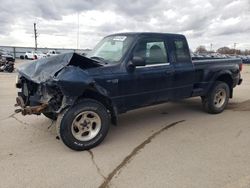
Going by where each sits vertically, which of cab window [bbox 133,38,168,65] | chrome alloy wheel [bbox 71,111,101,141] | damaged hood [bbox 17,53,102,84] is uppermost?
cab window [bbox 133,38,168,65]

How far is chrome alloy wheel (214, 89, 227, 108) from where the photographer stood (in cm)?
667

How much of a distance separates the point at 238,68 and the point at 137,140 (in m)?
3.87

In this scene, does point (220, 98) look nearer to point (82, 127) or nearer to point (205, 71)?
point (205, 71)

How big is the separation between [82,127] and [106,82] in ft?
2.78

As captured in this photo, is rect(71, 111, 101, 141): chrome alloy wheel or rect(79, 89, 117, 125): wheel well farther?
rect(79, 89, 117, 125): wheel well

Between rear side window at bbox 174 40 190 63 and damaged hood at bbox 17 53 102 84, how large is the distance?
6.40 ft

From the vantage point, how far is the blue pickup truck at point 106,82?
4.21 meters

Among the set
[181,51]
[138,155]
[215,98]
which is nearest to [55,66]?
[138,155]

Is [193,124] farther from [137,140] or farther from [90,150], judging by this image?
[90,150]

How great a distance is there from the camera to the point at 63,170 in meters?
3.71

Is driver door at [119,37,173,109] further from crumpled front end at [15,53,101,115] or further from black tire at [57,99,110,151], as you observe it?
crumpled front end at [15,53,101,115]

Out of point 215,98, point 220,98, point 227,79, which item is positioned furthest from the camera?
point 227,79

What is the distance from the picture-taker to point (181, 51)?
231 inches

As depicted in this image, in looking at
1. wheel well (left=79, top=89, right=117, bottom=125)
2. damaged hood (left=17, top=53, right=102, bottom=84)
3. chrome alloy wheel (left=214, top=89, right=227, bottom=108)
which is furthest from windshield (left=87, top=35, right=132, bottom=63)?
chrome alloy wheel (left=214, top=89, right=227, bottom=108)
